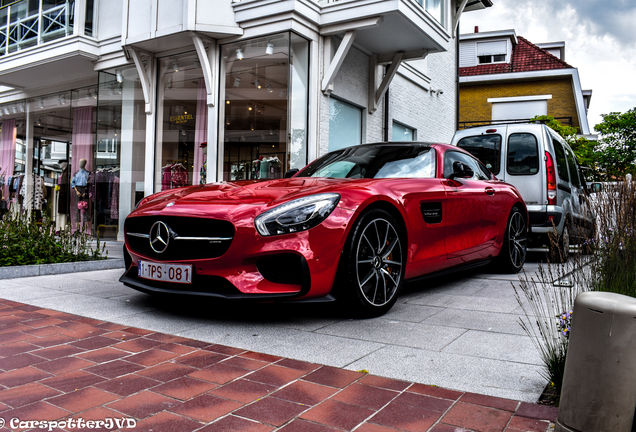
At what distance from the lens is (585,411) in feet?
5.39

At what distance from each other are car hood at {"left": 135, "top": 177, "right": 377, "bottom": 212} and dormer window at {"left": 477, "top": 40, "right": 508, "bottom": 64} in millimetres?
29501

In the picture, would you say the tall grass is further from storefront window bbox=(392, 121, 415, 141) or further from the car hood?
storefront window bbox=(392, 121, 415, 141)

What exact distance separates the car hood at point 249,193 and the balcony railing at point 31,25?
9358 millimetres

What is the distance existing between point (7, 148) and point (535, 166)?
637 inches

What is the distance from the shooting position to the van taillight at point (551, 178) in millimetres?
7148

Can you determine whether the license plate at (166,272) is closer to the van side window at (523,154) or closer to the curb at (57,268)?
the curb at (57,268)

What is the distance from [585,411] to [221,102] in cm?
874

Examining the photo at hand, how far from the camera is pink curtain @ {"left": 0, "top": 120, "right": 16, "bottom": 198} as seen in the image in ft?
52.5

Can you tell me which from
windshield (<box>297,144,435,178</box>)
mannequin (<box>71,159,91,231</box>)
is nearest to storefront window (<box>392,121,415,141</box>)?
mannequin (<box>71,159,91,231</box>)

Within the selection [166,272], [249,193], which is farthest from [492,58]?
[166,272]

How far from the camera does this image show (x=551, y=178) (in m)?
7.16

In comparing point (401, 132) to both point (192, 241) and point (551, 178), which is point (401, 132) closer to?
point (551, 178)

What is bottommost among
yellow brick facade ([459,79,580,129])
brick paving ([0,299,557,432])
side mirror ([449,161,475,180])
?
brick paving ([0,299,557,432])

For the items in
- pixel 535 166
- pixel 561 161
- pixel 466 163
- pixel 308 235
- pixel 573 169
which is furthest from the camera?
pixel 573 169
